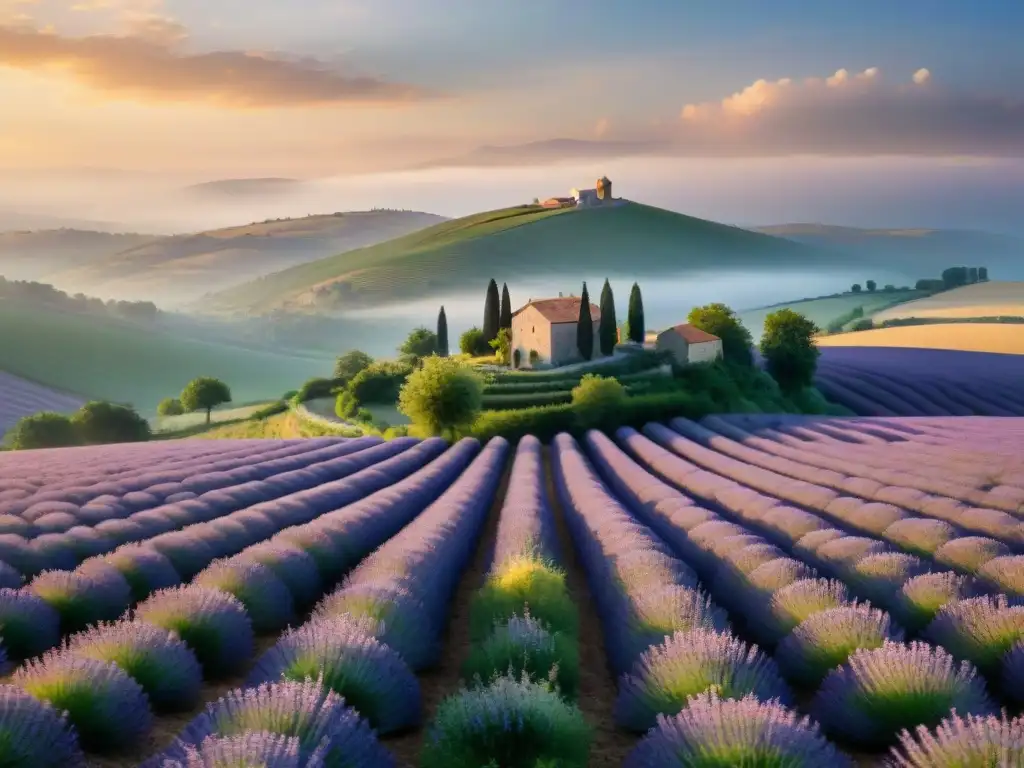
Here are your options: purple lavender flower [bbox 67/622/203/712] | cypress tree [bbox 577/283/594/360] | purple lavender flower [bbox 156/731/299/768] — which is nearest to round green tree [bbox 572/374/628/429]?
cypress tree [bbox 577/283/594/360]

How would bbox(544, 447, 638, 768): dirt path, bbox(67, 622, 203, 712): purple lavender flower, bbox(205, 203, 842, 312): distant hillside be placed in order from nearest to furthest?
bbox(544, 447, 638, 768): dirt path < bbox(67, 622, 203, 712): purple lavender flower < bbox(205, 203, 842, 312): distant hillside

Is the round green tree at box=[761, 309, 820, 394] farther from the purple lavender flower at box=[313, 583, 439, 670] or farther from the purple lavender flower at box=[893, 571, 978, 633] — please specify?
the purple lavender flower at box=[313, 583, 439, 670]

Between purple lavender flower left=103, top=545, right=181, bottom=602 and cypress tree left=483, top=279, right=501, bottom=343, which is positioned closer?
purple lavender flower left=103, top=545, right=181, bottom=602

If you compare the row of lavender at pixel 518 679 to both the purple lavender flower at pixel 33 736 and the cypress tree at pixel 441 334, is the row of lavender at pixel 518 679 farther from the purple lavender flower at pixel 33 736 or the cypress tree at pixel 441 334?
the cypress tree at pixel 441 334

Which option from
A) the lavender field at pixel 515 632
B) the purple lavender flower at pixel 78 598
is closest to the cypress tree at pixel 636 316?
the lavender field at pixel 515 632

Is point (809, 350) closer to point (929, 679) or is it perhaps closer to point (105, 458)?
point (105, 458)

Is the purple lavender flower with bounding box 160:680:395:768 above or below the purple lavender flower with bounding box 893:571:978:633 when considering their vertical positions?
above

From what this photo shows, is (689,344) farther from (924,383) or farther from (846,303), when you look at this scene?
(846,303)
